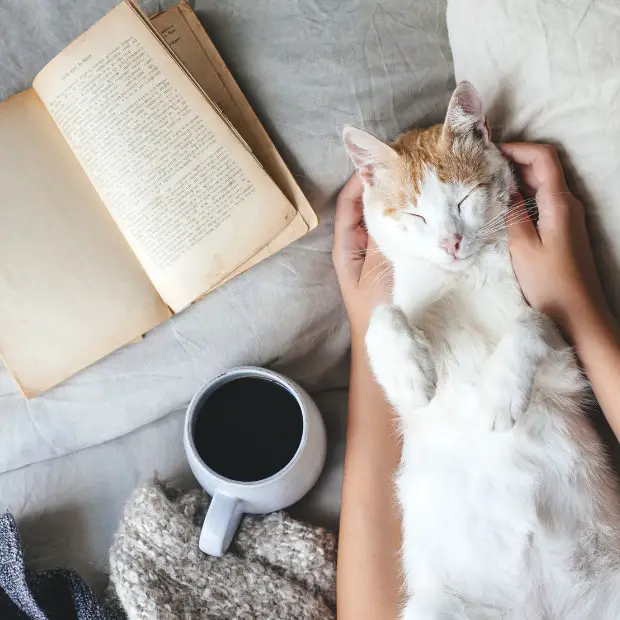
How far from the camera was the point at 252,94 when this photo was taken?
3.53 feet

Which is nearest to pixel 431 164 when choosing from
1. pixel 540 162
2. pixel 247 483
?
pixel 540 162

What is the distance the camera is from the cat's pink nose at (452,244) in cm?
90

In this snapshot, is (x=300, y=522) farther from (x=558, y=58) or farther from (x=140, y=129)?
(x=558, y=58)

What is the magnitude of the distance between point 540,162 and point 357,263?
33 cm

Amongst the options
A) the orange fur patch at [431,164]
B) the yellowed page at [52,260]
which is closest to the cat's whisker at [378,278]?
the orange fur patch at [431,164]

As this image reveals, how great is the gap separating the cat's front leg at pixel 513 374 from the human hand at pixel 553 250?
0.08 metres

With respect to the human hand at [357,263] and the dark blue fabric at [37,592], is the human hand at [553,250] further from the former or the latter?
the dark blue fabric at [37,592]

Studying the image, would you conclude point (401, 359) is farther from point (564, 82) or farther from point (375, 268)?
point (564, 82)

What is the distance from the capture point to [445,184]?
0.92 meters

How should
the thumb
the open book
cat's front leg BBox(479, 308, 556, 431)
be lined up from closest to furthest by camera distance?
cat's front leg BBox(479, 308, 556, 431) < the thumb < the open book

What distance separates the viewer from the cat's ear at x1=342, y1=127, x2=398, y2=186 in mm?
929

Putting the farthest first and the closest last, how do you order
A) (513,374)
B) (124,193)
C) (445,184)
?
(124,193) → (445,184) → (513,374)

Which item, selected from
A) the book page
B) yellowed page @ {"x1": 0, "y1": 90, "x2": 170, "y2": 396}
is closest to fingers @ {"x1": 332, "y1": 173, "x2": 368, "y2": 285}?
the book page

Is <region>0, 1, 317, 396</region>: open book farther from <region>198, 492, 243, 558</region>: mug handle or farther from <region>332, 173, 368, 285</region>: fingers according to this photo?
<region>198, 492, 243, 558</region>: mug handle
